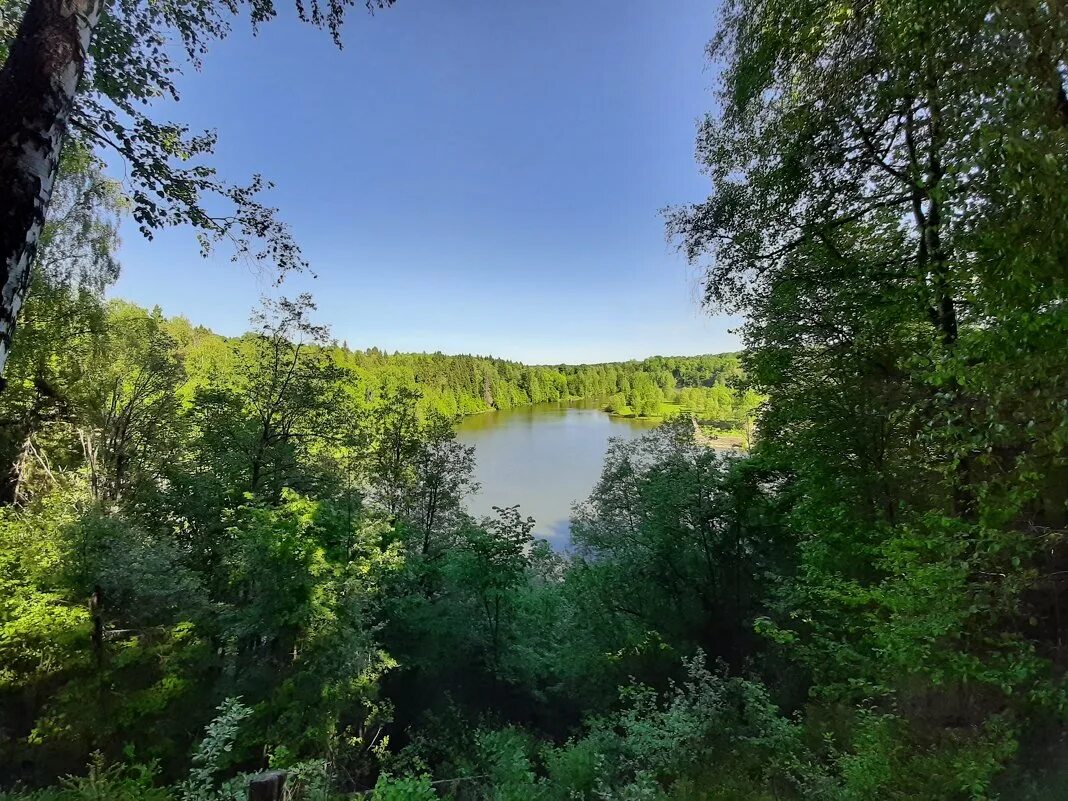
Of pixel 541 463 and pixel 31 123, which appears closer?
pixel 31 123

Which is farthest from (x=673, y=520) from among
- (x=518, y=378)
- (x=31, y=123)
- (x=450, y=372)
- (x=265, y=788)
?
(x=518, y=378)

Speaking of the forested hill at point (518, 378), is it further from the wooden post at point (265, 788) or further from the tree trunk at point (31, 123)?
the tree trunk at point (31, 123)

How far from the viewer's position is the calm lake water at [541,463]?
19328mm

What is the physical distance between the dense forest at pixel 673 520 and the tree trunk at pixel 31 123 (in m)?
0.01

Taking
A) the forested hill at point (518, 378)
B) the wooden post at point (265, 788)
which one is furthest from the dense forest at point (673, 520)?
the forested hill at point (518, 378)

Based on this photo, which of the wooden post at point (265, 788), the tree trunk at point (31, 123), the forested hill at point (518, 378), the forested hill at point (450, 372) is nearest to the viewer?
the tree trunk at point (31, 123)

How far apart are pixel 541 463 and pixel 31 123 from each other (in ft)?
89.2

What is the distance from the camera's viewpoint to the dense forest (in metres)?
2.11

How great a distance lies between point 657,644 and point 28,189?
8.32 metres

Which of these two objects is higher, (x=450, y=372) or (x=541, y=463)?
(x=450, y=372)

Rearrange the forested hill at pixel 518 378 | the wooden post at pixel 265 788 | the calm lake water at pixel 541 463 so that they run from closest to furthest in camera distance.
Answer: the wooden post at pixel 265 788, the calm lake water at pixel 541 463, the forested hill at pixel 518 378

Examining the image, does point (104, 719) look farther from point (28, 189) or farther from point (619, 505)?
point (619, 505)

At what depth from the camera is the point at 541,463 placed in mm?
27859

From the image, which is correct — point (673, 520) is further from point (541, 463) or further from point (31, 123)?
point (541, 463)
